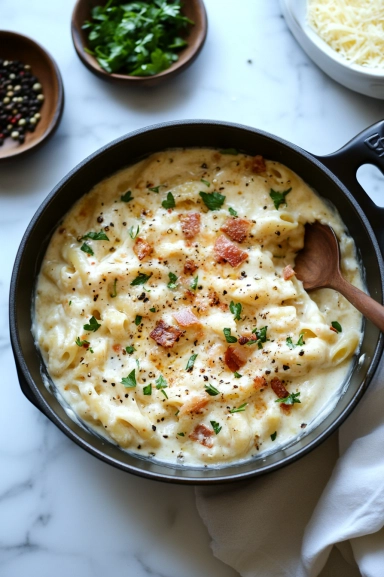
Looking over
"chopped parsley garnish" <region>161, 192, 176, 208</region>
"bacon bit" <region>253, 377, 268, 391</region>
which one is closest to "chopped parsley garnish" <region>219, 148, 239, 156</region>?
"chopped parsley garnish" <region>161, 192, 176, 208</region>

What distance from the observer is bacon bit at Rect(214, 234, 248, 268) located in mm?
4023

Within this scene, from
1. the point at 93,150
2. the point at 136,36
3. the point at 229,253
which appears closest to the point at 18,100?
the point at 93,150

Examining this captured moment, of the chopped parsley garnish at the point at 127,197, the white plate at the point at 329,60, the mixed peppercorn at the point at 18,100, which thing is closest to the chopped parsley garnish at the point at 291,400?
the chopped parsley garnish at the point at 127,197

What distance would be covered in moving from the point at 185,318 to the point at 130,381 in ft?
1.54

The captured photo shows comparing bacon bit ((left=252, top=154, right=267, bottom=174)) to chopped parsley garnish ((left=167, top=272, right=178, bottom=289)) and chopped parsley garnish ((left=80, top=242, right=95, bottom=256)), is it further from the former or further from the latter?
chopped parsley garnish ((left=80, top=242, right=95, bottom=256))

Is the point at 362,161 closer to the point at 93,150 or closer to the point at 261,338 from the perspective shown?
the point at 261,338

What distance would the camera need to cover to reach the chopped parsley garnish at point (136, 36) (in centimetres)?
446

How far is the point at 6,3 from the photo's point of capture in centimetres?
475

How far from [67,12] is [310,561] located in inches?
149

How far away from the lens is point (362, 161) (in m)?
3.96

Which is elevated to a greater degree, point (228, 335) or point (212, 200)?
point (212, 200)

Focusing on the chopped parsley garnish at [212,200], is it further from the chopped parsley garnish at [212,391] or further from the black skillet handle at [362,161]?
the chopped parsley garnish at [212,391]

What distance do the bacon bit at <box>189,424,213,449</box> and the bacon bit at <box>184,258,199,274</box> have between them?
878mm

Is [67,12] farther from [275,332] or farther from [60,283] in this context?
[275,332]
